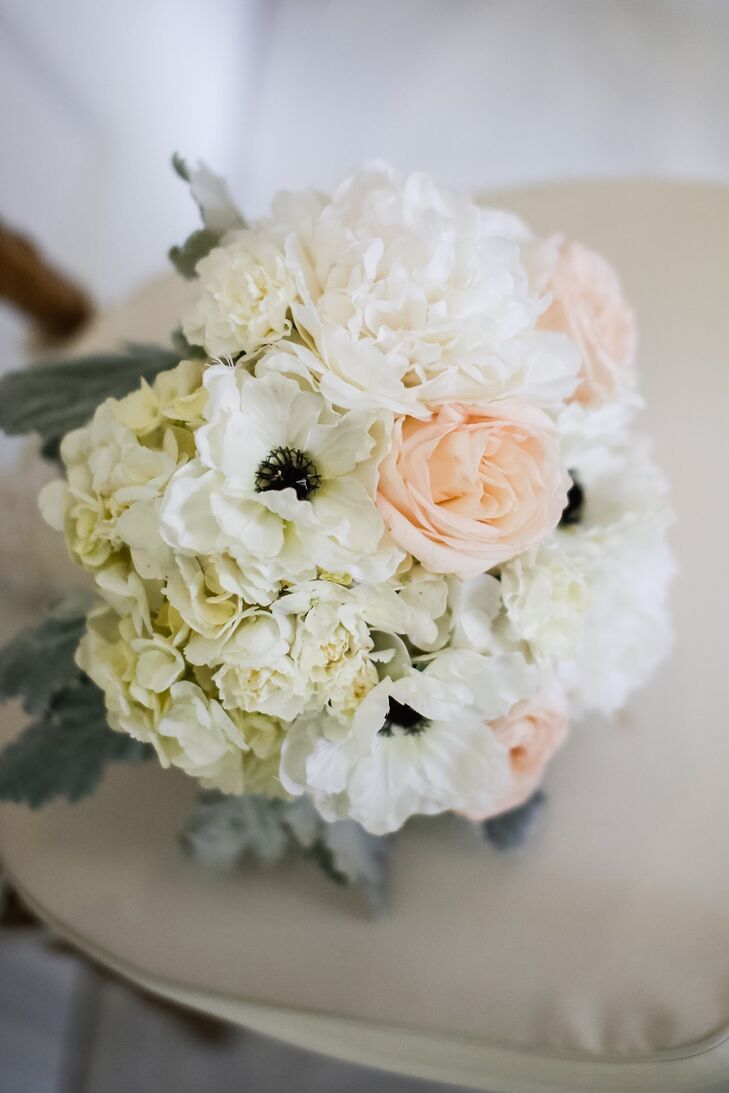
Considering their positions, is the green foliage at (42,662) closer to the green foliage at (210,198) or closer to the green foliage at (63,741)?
the green foliage at (63,741)

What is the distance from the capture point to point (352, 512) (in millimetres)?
369

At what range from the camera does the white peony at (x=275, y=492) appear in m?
0.36

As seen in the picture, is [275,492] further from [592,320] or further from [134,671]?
[592,320]

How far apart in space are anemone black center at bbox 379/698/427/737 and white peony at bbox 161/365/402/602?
86 millimetres

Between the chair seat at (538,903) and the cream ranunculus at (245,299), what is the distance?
1.27ft

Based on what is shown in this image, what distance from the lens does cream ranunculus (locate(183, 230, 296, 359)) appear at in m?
0.39

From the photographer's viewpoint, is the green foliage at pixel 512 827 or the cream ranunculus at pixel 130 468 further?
the green foliage at pixel 512 827

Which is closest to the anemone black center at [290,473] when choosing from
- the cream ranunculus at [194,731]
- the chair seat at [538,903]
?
the cream ranunculus at [194,731]

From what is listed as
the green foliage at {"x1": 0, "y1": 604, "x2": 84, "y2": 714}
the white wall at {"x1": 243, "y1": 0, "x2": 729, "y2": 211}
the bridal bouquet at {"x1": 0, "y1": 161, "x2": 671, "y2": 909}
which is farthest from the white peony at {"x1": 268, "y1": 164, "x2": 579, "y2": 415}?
the white wall at {"x1": 243, "y1": 0, "x2": 729, "y2": 211}

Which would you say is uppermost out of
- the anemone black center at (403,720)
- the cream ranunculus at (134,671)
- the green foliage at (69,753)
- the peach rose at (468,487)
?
the peach rose at (468,487)

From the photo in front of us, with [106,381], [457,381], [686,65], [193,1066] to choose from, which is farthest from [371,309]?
[686,65]

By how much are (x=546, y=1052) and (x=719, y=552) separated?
376 mm

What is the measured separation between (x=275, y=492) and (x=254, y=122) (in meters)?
1.35

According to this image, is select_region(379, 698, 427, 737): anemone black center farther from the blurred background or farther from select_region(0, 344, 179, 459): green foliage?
the blurred background
